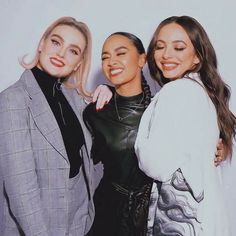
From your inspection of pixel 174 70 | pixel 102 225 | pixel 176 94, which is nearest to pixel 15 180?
pixel 102 225

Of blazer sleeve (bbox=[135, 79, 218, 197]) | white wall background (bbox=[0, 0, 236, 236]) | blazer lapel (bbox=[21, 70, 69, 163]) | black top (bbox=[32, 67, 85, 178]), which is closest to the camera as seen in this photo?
blazer sleeve (bbox=[135, 79, 218, 197])

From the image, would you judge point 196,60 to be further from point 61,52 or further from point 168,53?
point 61,52

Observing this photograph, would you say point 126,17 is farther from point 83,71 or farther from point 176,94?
point 176,94

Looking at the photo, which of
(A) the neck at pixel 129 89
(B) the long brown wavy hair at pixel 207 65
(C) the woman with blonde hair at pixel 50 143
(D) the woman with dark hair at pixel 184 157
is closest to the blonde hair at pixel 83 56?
(C) the woman with blonde hair at pixel 50 143

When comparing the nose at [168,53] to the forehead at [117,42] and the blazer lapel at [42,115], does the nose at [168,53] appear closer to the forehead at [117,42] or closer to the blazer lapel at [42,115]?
the forehead at [117,42]

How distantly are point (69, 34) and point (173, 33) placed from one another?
1.61 ft

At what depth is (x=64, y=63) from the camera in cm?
177

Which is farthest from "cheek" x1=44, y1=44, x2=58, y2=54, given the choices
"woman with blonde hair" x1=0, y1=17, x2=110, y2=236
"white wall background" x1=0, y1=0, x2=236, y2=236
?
"white wall background" x1=0, y1=0, x2=236, y2=236

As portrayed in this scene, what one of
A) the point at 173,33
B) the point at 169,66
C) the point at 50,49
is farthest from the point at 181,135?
the point at 50,49

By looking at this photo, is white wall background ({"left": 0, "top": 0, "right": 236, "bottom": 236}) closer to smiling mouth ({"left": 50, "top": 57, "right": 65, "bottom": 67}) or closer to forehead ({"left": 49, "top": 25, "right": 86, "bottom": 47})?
forehead ({"left": 49, "top": 25, "right": 86, "bottom": 47})

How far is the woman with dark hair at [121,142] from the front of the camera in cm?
175

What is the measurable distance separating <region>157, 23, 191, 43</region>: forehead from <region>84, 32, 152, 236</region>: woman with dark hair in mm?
203

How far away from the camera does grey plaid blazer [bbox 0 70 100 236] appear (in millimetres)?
1491

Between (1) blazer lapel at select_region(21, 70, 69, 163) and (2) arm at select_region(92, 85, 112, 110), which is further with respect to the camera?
(2) arm at select_region(92, 85, 112, 110)
